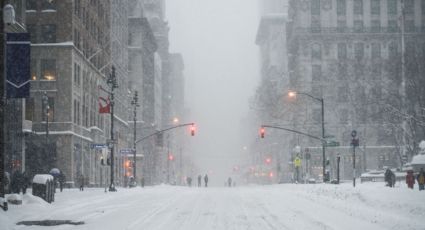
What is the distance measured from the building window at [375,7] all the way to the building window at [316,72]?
1310 centimetres

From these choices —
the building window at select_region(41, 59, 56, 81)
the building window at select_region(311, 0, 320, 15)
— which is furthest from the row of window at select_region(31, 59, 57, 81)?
the building window at select_region(311, 0, 320, 15)

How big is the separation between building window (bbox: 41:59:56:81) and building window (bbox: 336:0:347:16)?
214 feet

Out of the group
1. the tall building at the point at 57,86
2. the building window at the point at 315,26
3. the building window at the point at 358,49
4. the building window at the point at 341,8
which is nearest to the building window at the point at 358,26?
the building window at the point at 358,49

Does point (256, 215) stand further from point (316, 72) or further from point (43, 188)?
point (316, 72)

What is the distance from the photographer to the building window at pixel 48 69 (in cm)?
6116

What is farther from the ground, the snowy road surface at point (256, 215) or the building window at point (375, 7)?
the building window at point (375, 7)

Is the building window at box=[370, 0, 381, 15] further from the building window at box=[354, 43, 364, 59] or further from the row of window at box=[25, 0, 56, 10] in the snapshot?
the row of window at box=[25, 0, 56, 10]

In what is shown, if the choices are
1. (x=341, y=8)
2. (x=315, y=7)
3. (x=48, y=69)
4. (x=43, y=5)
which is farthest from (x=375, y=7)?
(x=48, y=69)

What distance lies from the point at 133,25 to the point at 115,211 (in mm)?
97774

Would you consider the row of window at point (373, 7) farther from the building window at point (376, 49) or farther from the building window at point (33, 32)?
the building window at point (33, 32)

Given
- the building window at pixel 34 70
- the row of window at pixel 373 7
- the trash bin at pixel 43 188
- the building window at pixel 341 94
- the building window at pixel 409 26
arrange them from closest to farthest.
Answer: the trash bin at pixel 43 188 < the building window at pixel 34 70 < the building window at pixel 341 94 < the building window at pixel 409 26 < the row of window at pixel 373 7

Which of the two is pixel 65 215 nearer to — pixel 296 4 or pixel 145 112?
pixel 296 4

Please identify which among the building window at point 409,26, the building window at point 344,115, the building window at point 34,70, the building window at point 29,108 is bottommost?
the building window at point 29,108

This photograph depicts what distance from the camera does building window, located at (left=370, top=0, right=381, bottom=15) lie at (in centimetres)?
11588
